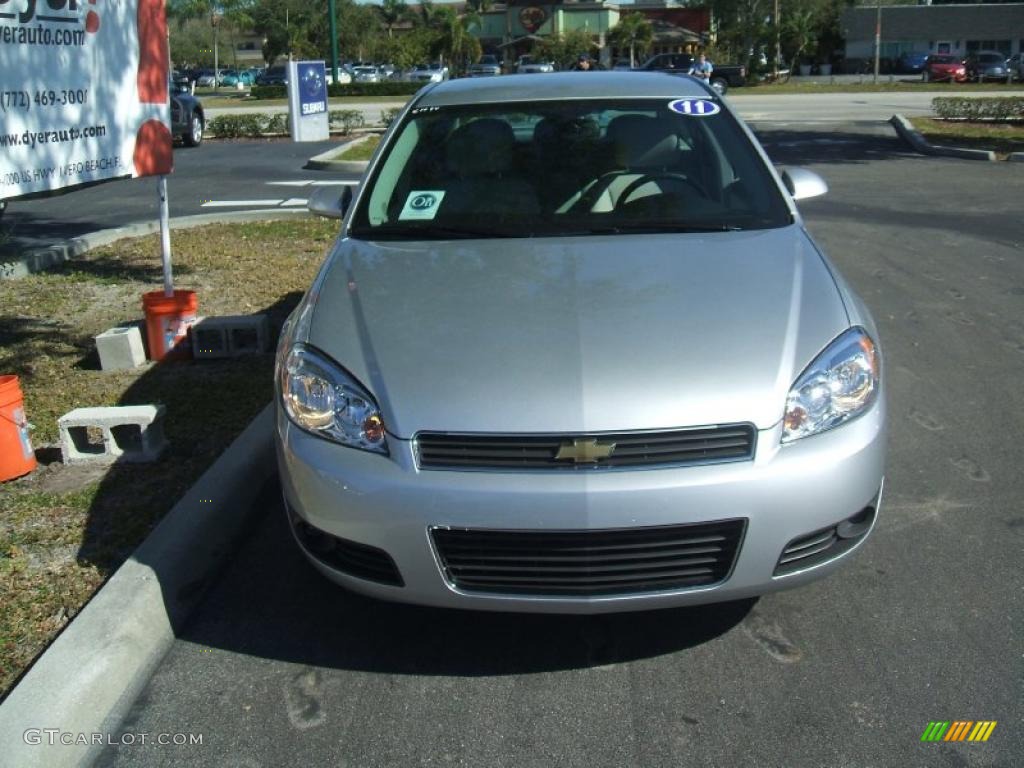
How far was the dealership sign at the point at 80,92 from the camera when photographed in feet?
17.0

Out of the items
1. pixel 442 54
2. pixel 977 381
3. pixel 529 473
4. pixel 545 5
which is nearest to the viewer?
pixel 529 473

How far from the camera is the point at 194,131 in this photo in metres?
21.6

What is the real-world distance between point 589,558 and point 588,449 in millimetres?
309

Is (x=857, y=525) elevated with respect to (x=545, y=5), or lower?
lower

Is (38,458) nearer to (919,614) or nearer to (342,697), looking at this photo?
(342,697)

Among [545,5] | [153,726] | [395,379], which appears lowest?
[153,726]

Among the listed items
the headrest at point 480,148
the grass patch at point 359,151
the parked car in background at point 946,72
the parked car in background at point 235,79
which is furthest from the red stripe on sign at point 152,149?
the parked car in background at point 235,79

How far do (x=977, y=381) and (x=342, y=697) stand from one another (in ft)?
13.9

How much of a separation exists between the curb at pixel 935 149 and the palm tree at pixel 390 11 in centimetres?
8143

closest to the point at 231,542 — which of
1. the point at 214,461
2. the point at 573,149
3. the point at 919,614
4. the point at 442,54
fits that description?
the point at 214,461

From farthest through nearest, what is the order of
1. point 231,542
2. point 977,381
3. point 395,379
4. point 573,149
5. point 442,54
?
1. point 442,54
2. point 977,381
3. point 573,149
4. point 231,542
5. point 395,379

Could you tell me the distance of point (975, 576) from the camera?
3760 mm

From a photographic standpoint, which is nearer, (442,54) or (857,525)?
(857,525)

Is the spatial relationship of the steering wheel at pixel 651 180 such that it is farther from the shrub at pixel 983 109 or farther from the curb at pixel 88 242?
the shrub at pixel 983 109
